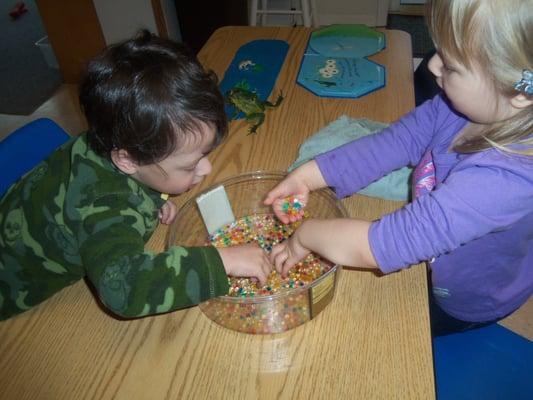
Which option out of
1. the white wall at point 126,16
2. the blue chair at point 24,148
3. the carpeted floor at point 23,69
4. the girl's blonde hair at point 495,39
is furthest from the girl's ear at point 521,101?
the carpeted floor at point 23,69

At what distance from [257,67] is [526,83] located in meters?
0.77

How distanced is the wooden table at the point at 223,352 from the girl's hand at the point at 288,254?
3.0 inches

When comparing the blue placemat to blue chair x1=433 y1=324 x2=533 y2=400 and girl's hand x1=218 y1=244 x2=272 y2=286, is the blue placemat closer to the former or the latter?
girl's hand x1=218 y1=244 x2=272 y2=286

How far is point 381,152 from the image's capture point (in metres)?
0.79

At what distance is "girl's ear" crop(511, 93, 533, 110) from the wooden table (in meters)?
0.26

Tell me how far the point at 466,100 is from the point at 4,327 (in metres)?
0.73

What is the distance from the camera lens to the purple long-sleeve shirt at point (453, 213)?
0.54 m

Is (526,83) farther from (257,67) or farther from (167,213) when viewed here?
(257,67)

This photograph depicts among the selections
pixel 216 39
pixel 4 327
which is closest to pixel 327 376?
pixel 4 327

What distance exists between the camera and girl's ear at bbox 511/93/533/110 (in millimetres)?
523

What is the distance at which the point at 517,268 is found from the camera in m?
0.73

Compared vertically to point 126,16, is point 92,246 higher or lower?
higher

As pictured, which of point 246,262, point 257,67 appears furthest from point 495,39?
point 257,67

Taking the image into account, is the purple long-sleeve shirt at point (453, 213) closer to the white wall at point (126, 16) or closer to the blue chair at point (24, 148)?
the blue chair at point (24, 148)
